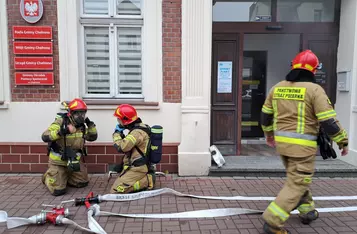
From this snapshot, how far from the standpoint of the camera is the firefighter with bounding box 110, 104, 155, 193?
Result: 14.5ft

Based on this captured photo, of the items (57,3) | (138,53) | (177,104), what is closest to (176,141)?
(177,104)

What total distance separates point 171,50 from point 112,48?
3.66 ft

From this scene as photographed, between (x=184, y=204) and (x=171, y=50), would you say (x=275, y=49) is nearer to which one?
(x=171, y=50)

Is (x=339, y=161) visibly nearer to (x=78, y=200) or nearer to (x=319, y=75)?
(x=319, y=75)

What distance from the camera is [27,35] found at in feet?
17.4

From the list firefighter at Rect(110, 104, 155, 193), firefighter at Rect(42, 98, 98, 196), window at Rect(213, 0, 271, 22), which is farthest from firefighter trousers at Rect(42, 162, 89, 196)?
window at Rect(213, 0, 271, 22)

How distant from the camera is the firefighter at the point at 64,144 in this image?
448cm

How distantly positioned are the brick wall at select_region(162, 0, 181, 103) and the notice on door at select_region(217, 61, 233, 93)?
3.51 feet

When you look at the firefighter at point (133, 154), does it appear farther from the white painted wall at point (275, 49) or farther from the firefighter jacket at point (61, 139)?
the white painted wall at point (275, 49)

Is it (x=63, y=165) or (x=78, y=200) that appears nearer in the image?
(x=78, y=200)

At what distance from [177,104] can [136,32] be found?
1525mm

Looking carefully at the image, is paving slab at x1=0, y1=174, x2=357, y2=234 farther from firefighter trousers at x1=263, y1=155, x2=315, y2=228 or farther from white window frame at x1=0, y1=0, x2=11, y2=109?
white window frame at x1=0, y1=0, x2=11, y2=109

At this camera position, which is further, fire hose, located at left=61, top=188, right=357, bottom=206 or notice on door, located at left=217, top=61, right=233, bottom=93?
notice on door, located at left=217, top=61, right=233, bottom=93

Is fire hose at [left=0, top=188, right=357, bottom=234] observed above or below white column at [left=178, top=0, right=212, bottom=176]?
below
